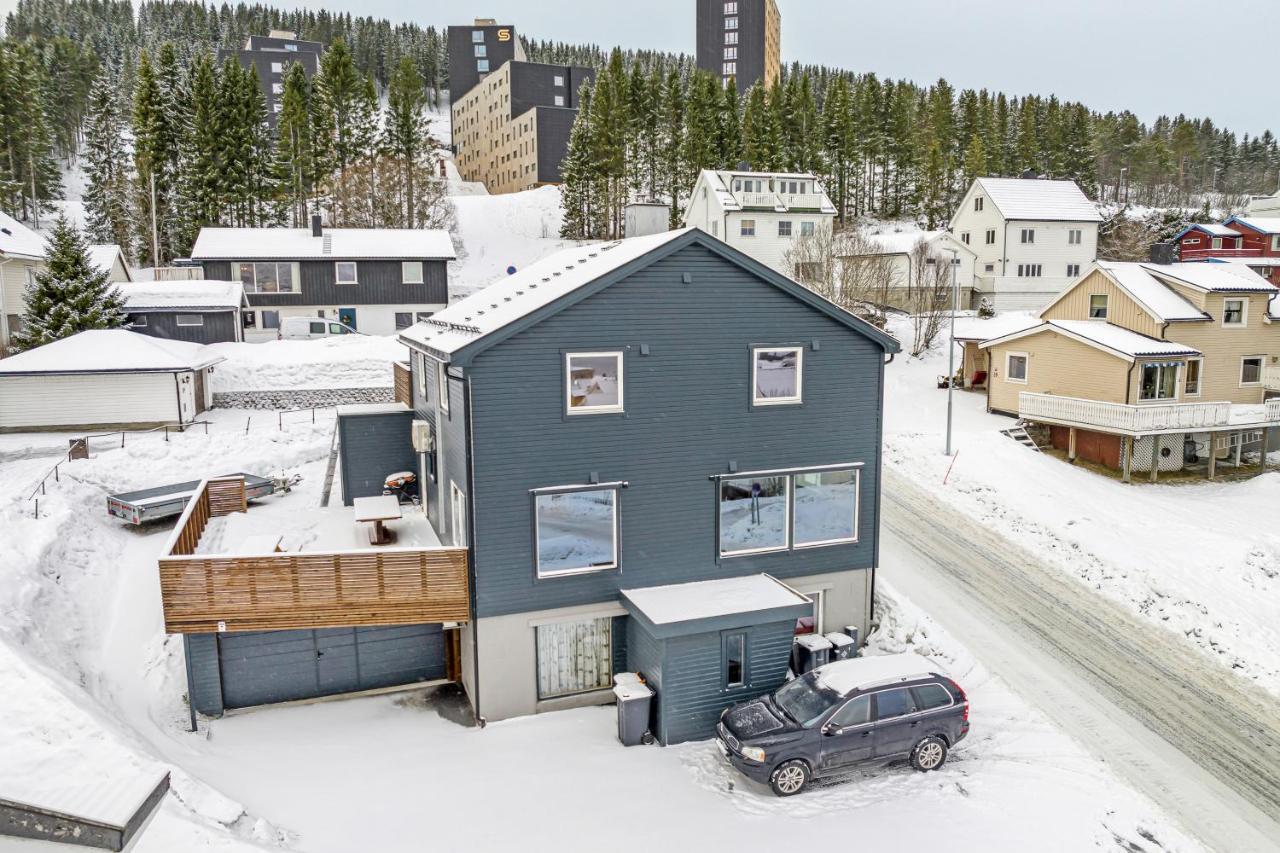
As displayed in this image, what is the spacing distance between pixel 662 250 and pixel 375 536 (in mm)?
8193

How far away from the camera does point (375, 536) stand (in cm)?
1758

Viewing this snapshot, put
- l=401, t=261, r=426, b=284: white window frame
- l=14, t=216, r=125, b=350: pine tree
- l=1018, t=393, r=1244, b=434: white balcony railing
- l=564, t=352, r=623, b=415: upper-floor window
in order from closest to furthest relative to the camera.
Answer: l=564, t=352, r=623, b=415: upper-floor window
l=1018, t=393, r=1244, b=434: white balcony railing
l=14, t=216, r=125, b=350: pine tree
l=401, t=261, r=426, b=284: white window frame

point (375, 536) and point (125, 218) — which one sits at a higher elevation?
point (125, 218)

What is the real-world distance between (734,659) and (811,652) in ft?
6.64

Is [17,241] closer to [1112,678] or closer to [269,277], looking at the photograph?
[269,277]

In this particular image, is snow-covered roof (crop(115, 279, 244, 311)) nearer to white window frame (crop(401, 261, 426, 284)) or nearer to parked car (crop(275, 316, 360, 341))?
parked car (crop(275, 316, 360, 341))

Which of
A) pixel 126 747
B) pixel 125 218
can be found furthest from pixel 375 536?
pixel 125 218

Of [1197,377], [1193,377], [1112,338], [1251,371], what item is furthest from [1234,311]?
[1112,338]

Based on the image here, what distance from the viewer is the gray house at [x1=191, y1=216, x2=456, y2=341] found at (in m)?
45.8

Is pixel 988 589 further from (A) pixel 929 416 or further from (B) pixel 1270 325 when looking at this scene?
(B) pixel 1270 325

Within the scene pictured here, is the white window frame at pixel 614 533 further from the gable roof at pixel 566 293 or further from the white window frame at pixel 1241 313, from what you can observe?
the white window frame at pixel 1241 313

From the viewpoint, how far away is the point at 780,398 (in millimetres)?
17141

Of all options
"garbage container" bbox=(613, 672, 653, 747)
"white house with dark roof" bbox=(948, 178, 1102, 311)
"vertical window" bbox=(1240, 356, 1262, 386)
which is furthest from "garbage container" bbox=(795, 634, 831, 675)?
"white house with dark roof" bbox=(948, 178, 1102, 311)

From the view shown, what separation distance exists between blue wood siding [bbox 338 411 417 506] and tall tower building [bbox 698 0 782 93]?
112 metres
